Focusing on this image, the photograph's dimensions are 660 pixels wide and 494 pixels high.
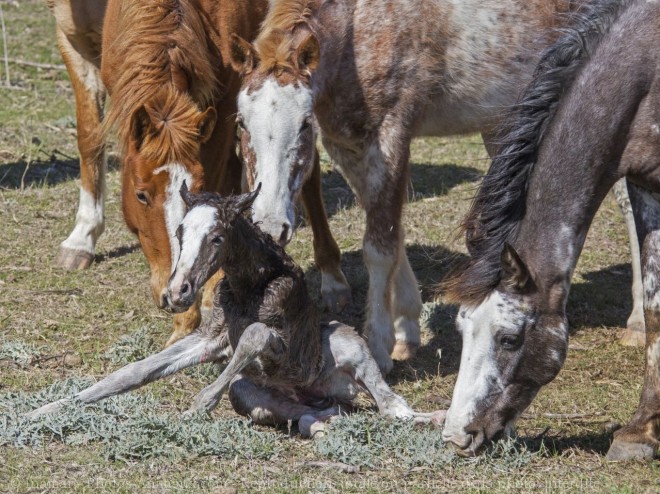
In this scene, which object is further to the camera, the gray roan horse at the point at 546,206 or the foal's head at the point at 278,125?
the foal's head at the point at 278,125

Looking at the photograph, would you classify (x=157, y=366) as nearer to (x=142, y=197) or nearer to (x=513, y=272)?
(x=142, y=197)

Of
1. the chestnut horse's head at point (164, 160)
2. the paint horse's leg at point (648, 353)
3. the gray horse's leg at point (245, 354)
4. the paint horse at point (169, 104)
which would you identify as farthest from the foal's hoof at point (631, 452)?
the chestnut horse's head at point (164, 160)

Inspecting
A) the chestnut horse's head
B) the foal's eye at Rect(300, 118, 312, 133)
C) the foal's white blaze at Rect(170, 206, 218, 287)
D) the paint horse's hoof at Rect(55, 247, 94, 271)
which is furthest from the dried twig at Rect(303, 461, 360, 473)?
the paint horse's hoof at Rect(55, 247, 94, 271)

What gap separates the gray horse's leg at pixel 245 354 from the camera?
4.43 metres

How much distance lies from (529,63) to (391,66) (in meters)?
0.96

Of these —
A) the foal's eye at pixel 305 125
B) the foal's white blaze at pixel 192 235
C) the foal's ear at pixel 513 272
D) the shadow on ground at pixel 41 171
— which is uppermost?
the foal's eye at pixel 305 125

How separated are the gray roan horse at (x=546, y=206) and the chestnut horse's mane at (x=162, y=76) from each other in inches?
65.5

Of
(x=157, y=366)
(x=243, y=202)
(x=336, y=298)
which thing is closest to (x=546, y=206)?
(x=243, y=202)

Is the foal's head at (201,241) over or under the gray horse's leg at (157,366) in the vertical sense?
over

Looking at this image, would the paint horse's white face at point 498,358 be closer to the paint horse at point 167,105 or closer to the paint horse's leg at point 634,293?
the paint horse at point 167,105

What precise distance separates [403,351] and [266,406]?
4.36 ft

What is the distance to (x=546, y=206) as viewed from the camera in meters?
4.24

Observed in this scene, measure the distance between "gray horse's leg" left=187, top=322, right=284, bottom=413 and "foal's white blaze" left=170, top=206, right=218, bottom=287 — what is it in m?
0.42

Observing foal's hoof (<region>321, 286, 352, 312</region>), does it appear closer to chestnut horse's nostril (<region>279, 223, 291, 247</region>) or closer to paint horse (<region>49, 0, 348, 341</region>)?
paint horse (<region>49, 0, 348, 341</region>)
